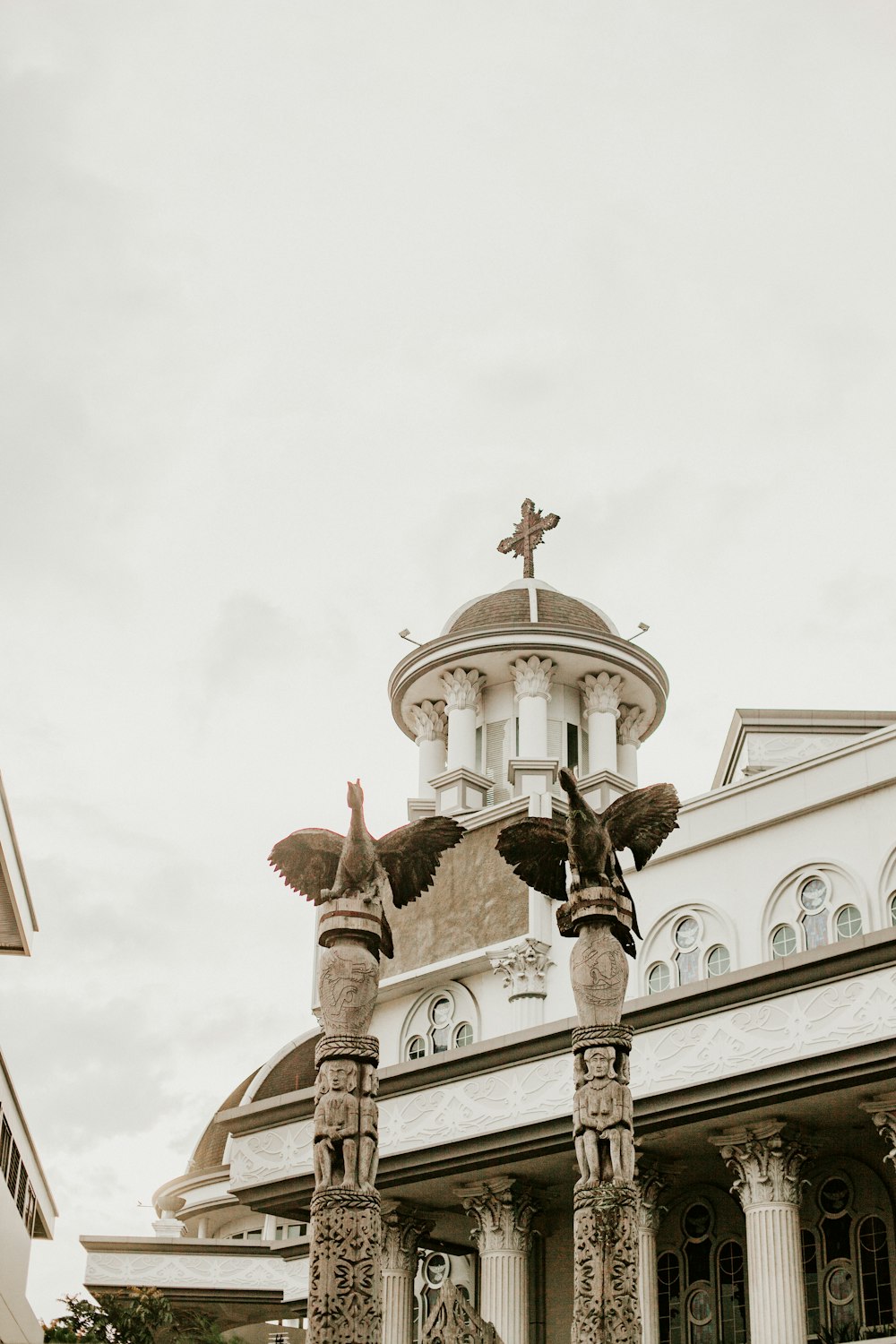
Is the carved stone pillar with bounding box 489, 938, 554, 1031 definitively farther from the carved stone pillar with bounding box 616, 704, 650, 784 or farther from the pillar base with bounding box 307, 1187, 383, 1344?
the pillar base with bounding box 307, 1187, 383, 1344

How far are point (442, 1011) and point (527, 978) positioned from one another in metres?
3.06

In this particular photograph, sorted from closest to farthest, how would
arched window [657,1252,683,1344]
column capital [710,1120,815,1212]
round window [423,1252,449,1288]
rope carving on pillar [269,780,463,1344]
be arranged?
1. rope carving on pillar [269,780,463,1344]
2. column capital [710,1120,815,1212]
3. arched window [657,1252,683,1344]
4. round window [423,1252,449,1288]

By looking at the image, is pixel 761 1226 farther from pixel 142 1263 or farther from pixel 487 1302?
pixel 142 1263

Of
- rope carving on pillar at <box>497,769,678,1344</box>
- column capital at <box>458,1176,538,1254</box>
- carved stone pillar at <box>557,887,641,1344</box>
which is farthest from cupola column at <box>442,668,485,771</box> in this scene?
carved stone pillar at <box>557,887,641,1344</box>

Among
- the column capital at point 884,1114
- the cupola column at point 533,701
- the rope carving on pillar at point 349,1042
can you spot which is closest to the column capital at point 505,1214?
the column capital at point 884,1114

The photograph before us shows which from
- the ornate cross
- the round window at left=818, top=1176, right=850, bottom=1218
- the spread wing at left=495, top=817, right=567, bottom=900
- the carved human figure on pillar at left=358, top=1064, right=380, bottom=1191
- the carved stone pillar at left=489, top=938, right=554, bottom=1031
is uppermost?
the ornate cross

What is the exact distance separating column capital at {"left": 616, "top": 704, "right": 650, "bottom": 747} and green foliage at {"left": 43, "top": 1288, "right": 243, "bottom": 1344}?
58.0 feet

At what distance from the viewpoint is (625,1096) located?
14789 millimetres

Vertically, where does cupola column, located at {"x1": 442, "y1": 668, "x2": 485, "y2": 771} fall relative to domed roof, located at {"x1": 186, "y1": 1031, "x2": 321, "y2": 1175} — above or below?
above

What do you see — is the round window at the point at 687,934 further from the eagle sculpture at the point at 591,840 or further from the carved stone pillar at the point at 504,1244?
the eagle sculpture at the point at 591,840

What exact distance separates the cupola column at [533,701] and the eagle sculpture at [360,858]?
23.2 m

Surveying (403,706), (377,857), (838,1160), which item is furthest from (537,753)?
(377,857)

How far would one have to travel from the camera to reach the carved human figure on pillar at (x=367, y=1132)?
14.1m

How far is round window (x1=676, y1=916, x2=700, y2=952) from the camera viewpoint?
29844 millimetres
